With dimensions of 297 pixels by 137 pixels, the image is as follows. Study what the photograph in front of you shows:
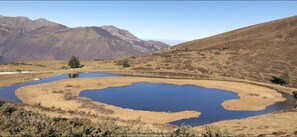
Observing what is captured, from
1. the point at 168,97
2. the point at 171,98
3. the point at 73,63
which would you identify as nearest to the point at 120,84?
the point at 168,97

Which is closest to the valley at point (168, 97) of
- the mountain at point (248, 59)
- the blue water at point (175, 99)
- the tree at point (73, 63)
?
the blue water at point (175, 99)

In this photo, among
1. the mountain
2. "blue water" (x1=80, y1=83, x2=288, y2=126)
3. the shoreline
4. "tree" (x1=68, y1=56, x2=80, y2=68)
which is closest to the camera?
the shoreline

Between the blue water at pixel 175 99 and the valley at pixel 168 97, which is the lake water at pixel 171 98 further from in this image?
the valley at pixel 168 97

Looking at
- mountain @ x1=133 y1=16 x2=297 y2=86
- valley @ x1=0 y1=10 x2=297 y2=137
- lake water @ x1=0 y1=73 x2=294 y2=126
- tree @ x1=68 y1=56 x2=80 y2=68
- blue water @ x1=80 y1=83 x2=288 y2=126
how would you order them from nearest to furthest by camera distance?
valley @ x1=0 y1=10 x2=297 y2=137 → blue water @ x1=80 y1=83 x2=288 y2=126 → lake water @ x1=0 y1=73 x2=294 y2=126 → mountain @ x1=133 y1=16 x2=297 y2=86 → tree @ x1=68 y1=56 x2=80 y2=68

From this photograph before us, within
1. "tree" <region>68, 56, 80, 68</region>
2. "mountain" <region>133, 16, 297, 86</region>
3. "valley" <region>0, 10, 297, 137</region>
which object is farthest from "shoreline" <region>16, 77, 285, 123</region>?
"tree" <region>68, 56, 80, 68</region>

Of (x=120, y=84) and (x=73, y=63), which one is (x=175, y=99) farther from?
(x=73, y=63)

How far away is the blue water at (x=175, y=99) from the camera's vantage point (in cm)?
6319

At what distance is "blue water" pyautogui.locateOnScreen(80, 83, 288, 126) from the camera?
63188mm

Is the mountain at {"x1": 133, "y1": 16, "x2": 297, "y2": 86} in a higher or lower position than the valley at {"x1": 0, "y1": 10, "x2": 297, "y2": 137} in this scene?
higher

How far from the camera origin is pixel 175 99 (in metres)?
75.9

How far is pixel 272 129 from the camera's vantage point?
137ft

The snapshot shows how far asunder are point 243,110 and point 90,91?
130 ft

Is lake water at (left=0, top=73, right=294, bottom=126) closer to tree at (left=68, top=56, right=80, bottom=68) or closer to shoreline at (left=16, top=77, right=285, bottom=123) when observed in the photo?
shoreline at (left=16, top=77, right=285, bottom=123)

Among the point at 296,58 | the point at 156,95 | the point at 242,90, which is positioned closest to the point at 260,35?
the point at 296,58
